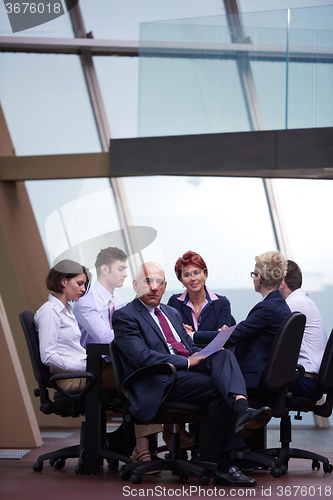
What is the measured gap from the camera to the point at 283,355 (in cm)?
281

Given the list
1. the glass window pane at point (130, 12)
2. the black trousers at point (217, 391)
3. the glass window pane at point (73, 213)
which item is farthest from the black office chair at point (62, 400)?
the glass window pane at point (130, 12)

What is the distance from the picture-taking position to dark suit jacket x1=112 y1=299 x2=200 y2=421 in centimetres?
246

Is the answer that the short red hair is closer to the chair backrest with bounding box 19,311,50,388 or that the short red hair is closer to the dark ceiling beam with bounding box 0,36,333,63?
the chair backrest with bounding box 19,311,50,388

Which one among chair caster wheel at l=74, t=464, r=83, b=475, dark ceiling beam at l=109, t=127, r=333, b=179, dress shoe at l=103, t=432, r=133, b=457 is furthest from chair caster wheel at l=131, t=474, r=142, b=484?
dark ceiling beam at l=109, t=127, r=333, b=179

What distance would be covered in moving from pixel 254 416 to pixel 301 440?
297 cm

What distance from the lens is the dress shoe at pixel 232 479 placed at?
2.36m

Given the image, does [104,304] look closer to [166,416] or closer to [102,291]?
[102,291]

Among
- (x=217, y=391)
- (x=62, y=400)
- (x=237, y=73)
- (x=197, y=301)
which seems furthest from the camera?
(x=237, y=73)

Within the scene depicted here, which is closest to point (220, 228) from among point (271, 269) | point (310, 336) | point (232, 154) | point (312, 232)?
point (312, 232)

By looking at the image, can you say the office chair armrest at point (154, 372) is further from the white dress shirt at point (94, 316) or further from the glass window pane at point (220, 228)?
the glass window pane at point (220, 228)

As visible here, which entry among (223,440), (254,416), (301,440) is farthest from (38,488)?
(301,440)

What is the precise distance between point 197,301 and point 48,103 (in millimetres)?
3763

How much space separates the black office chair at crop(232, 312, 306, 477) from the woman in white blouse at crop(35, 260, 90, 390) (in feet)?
3.13

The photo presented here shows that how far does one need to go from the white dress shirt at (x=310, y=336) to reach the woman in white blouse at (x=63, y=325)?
1.29 meters
